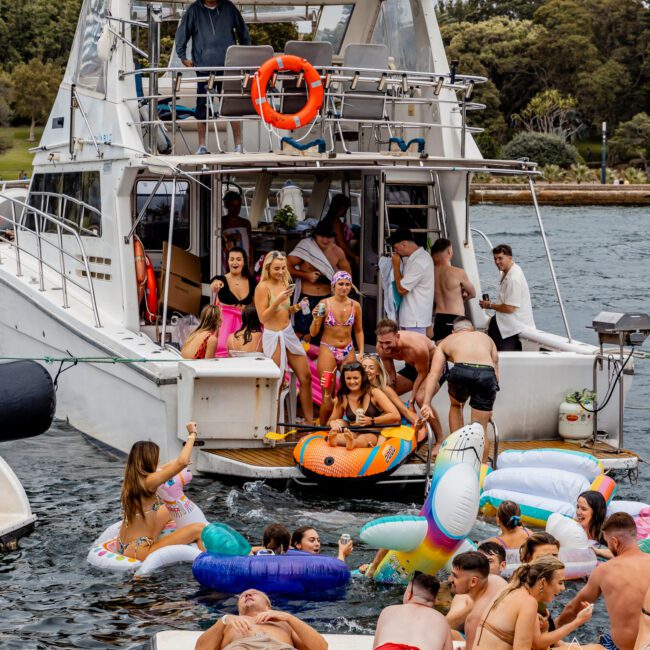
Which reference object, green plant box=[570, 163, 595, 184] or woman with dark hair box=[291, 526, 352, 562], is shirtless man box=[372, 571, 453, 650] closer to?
woman with dark hair box=[291, 526, 352, 562]

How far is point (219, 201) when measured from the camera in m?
12.6

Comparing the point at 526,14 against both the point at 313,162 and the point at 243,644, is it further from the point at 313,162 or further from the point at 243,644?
the point at 243,644

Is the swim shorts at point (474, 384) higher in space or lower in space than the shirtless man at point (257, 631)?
higher

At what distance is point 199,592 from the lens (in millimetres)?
8586

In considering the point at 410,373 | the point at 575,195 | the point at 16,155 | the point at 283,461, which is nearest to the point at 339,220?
the point at 410,373

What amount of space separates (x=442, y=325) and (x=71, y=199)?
3.91m

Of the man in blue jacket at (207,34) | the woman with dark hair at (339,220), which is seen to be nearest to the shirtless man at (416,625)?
the woman with dark hair at (339,220)

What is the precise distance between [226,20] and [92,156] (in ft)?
6.36

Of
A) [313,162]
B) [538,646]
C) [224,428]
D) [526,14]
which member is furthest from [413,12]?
[526,14]

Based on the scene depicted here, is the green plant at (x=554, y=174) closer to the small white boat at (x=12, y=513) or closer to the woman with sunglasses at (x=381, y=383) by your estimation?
the woman with sunglasses at (x=381, y=383)

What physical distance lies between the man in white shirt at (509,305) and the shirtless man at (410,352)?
4.78 ft

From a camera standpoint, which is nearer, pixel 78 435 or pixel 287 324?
pixel 287 324

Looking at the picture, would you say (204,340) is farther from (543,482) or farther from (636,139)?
(636,139)

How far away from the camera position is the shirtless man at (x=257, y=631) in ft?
20.3
